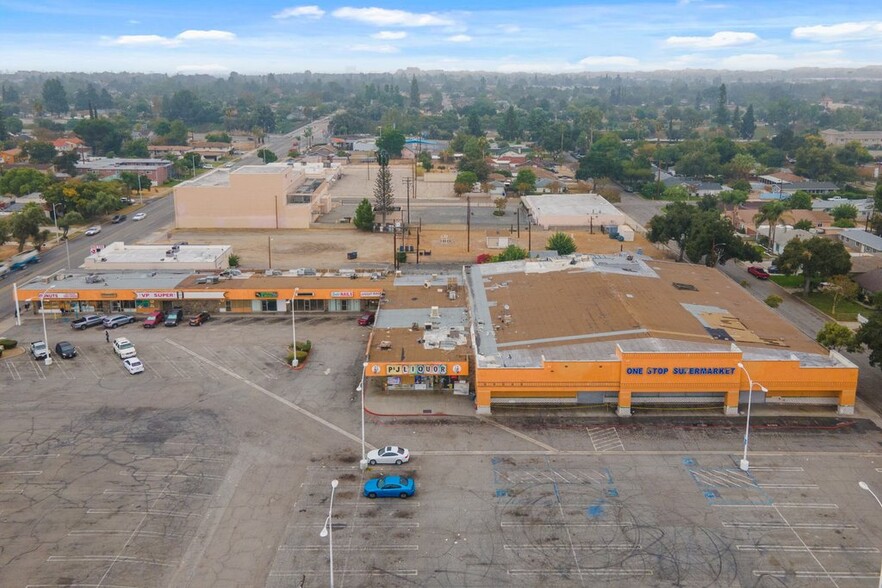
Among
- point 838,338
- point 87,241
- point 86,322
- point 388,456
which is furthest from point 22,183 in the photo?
point 838,338

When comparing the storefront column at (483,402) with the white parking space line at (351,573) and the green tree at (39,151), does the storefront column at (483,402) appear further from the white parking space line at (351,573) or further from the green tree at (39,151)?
the green tree at (39,151)

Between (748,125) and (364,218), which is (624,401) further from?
(748,125)

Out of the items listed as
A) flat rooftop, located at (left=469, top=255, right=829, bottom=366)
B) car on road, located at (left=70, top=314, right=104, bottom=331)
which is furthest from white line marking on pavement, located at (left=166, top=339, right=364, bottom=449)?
flat rooftop, located at (left=469, top=255, right=829, bottom=366)

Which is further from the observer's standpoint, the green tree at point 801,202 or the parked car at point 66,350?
the green tree at point 801,202

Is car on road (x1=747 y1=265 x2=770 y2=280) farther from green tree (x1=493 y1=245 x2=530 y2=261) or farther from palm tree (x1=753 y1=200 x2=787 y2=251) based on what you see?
green tree (x1=493 y1=245 x2=530 y2=261)

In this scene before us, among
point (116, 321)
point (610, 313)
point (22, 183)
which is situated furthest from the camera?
point (22, 183)

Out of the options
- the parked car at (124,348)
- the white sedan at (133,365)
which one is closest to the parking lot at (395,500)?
the white sedan at (133,365)

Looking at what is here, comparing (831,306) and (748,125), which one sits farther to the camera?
(748,125)

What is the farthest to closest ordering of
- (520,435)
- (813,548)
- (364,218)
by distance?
(364,218), (520,435), (813,548)
